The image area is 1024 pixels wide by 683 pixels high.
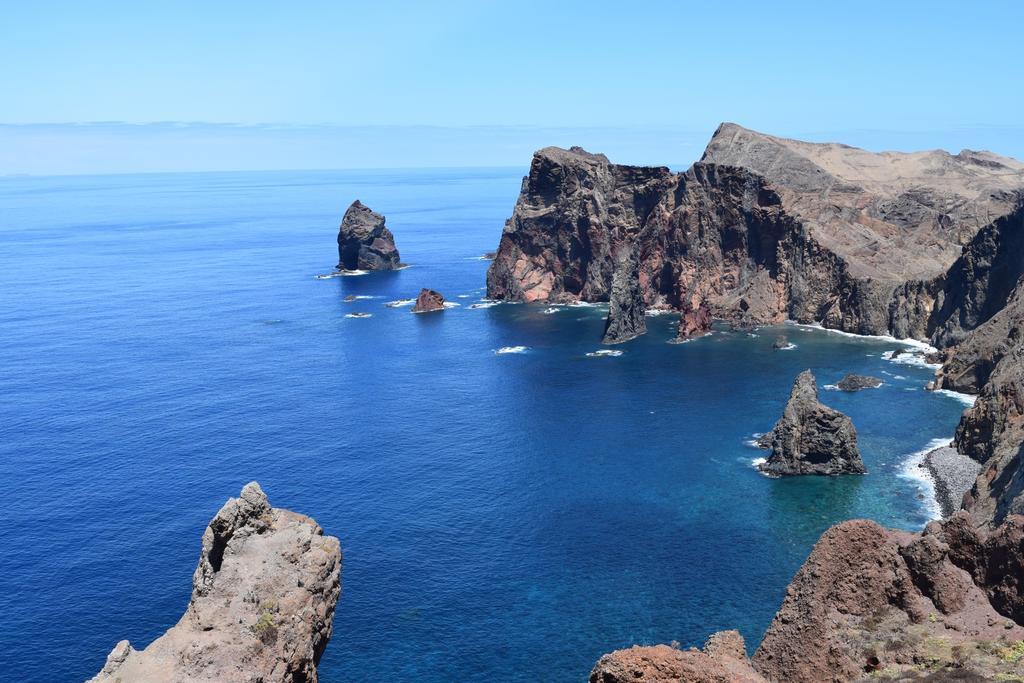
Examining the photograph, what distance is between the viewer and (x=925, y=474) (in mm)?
109500

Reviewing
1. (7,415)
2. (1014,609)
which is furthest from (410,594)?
(7,415)

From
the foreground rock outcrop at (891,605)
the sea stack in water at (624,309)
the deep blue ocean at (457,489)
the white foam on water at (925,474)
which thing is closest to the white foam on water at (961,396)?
the deep blue ocean at (457,489)

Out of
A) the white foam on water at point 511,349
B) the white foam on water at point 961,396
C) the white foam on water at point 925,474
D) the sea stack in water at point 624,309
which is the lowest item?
the white foam on water at point 511,349

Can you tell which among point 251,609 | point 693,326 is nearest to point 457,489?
point 251,609

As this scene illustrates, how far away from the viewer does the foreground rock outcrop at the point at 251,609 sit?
41.9 meters

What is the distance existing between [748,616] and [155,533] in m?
63.1

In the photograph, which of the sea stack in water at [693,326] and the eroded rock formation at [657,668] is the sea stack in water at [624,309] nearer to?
the sea stack in water at [693,326]

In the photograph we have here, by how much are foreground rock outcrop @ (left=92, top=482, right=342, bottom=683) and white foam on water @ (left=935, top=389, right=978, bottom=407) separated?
388ft

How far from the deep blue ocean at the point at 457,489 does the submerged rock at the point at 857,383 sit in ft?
6.86

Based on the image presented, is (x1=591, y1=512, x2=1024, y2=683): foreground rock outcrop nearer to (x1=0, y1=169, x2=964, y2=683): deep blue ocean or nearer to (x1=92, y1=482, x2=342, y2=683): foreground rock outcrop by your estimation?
(x1=92, y1=482, x2=342, y2=683): foreground rock outcrop

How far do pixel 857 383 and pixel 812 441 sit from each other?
39951 mm

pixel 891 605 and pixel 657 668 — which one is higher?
pixel 657 668

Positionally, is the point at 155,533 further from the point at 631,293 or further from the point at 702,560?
the point at 631,293

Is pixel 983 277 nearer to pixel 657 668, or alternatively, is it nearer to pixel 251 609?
pixel 657 668
